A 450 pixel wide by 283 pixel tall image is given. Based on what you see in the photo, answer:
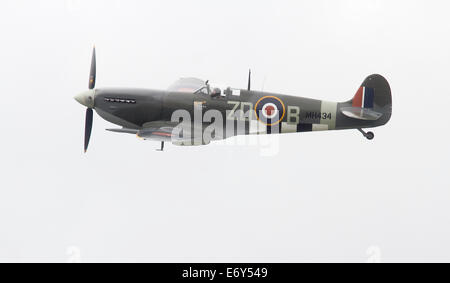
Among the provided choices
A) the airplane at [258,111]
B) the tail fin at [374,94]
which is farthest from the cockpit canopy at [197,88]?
the tail fin at [374,94]

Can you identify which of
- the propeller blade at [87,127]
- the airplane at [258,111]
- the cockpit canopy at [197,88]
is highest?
the cockpit canopy at [197,88]

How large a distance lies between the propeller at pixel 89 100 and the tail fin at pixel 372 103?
6089mm

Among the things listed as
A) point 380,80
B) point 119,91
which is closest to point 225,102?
point 119,91

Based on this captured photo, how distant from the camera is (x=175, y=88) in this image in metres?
13.9

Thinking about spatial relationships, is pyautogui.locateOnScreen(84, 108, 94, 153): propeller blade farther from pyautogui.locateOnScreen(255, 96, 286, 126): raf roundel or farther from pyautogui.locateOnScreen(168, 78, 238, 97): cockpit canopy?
pyautogui.locateOnScreen(255, 96, 286, 126): raf roundel

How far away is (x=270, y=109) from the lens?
13602 millimetres

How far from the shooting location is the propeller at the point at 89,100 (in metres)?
14.1

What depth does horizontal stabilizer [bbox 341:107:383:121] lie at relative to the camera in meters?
13.5

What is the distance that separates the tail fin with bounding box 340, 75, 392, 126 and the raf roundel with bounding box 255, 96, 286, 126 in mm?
1442

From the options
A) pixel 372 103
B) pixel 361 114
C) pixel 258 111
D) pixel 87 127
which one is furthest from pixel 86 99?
pixel 372 103

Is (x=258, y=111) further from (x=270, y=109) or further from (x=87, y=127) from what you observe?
(x=87, y=127)

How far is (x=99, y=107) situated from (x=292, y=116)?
471 centimetres

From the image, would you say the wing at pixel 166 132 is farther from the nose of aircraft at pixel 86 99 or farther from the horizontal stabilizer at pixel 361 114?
the horizontal stabilizer at pixel 361 114

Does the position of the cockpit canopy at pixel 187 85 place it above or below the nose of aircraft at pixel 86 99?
above
